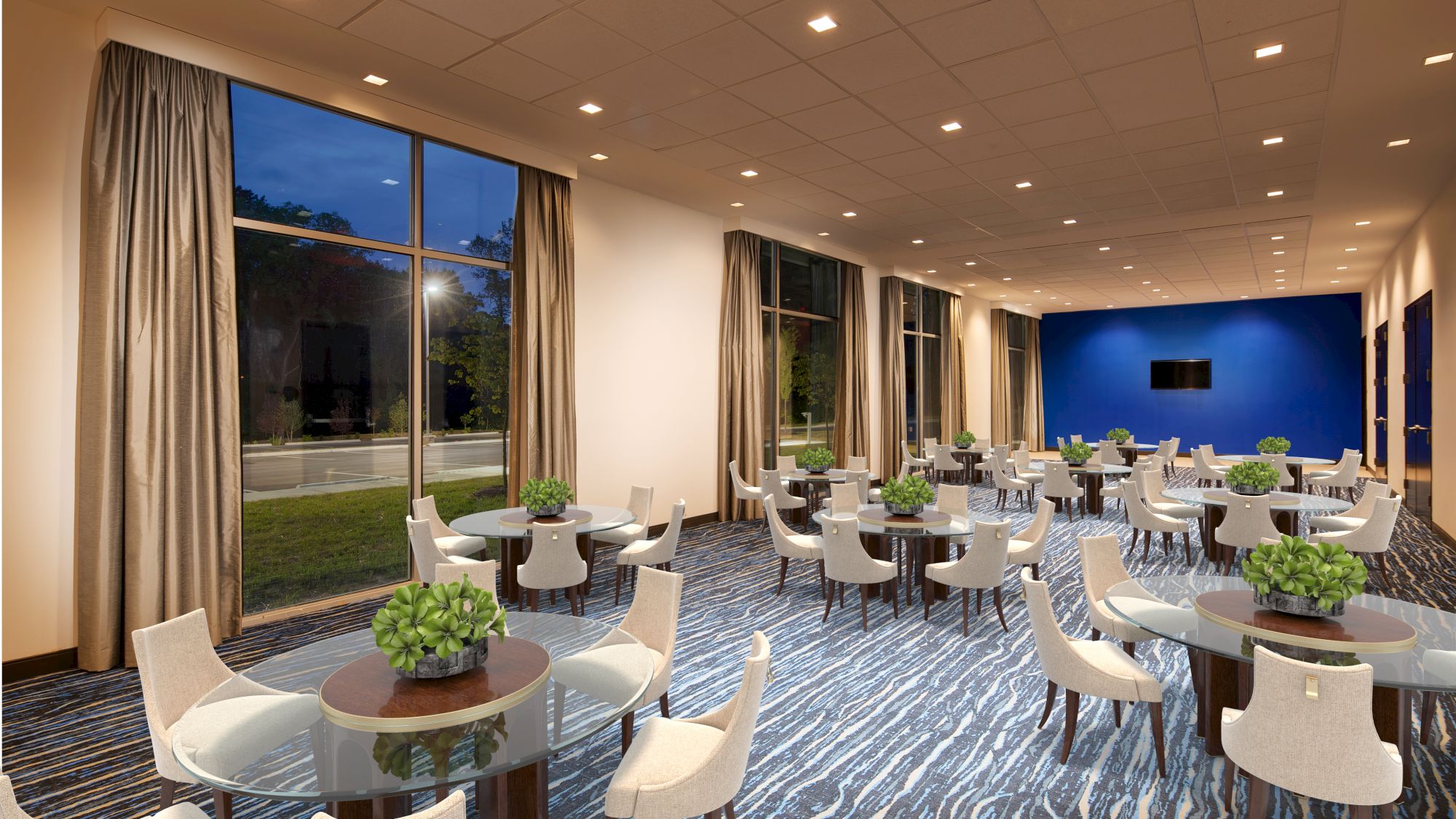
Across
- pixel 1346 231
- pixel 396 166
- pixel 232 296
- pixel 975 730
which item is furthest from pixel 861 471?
pixel 1346 231

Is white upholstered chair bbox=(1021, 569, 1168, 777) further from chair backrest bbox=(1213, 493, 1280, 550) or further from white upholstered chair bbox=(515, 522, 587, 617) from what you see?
chair backrest bbox=(1213, 493, 1280, 550)

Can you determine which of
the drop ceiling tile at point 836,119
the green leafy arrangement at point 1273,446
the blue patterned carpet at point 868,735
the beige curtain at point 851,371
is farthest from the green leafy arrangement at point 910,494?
the green leafy arrangement at point 1273,446

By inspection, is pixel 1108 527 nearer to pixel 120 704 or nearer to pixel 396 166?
pixel 396 166

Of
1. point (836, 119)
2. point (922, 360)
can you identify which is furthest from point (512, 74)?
point (922, 360)

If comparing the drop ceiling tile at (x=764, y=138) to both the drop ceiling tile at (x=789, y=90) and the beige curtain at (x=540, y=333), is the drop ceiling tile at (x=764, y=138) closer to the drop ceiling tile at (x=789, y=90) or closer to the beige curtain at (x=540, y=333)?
the drop ceiling tile at (x=789, y=90)

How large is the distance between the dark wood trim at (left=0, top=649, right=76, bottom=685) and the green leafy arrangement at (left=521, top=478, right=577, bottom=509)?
287cm

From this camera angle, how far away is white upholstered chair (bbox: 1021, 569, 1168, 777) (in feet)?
10.6

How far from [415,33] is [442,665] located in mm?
4134

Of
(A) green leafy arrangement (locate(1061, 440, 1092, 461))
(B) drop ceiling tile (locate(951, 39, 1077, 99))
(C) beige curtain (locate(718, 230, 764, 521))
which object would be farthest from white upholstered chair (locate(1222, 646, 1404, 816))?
(A) green leafy arrangement (locate(1061, 440, 1092, 461))

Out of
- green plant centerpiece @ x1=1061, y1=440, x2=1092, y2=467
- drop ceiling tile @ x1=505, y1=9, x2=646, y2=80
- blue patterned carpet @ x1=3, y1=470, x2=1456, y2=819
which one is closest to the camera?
blue patterned carpet @ x1=3, y1=470, x2=1456, y2=819

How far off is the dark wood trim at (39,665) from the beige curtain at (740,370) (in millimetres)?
6526

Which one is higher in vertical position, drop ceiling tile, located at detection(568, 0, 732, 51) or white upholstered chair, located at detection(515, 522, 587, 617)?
drop ceiling tile, located at detection(568, 0, 732, 51)

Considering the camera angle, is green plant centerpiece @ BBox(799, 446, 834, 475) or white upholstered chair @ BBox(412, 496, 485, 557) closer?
white upholstered chair @ BBox(412, 496, 485, 557)

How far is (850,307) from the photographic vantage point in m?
12.2
